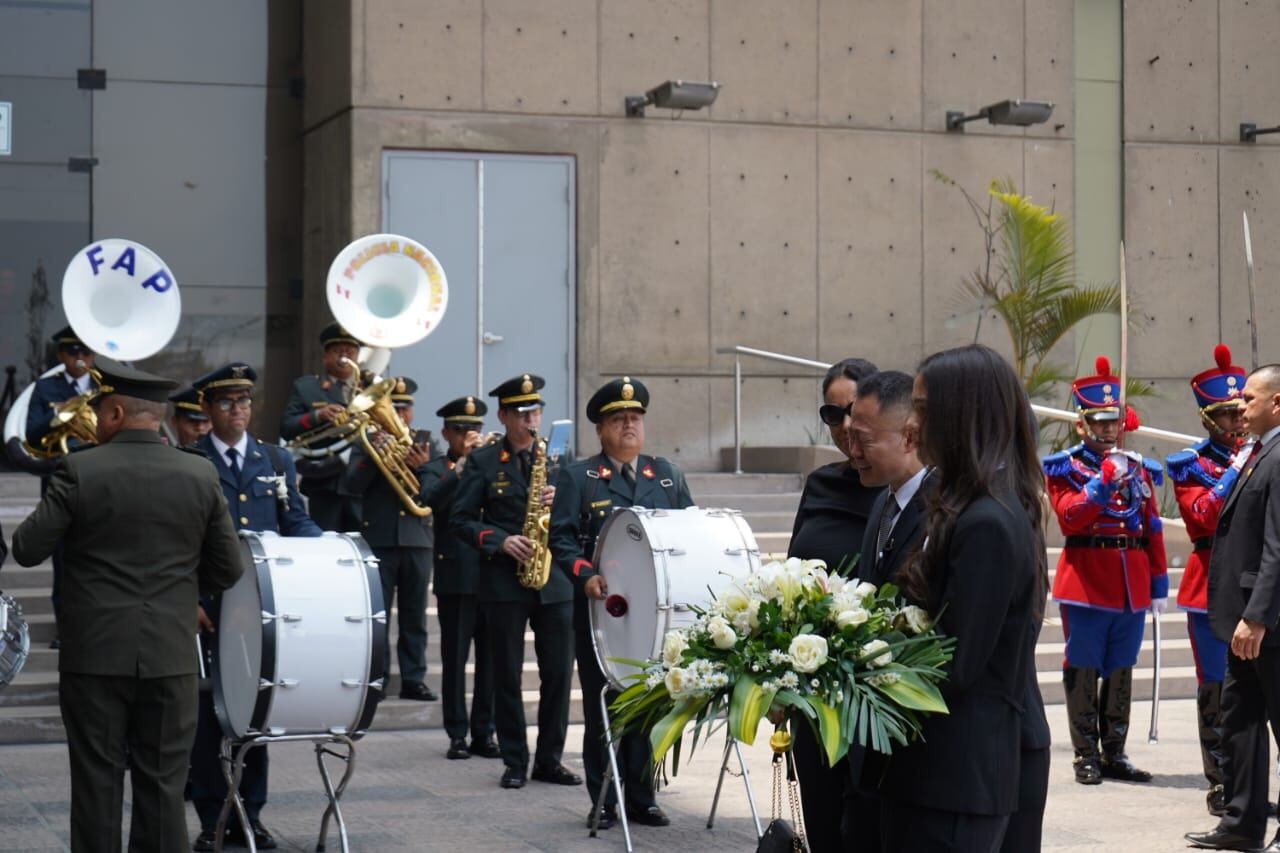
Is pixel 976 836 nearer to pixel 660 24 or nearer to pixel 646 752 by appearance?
pixel 646 752

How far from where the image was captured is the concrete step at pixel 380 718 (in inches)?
385

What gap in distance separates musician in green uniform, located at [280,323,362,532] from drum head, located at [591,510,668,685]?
3613 mm

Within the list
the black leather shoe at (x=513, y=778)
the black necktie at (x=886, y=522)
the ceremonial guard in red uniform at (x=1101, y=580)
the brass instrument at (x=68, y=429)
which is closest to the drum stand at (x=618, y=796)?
the black leather shoe at (x=513, y=778)

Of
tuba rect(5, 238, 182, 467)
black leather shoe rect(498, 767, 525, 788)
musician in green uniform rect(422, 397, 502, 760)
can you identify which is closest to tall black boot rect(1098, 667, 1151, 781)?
black leather shoe rect(498, 767, 525, 788)

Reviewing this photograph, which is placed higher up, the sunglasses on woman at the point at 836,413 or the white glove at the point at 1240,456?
the sunglasses on woman at the point at 836,413

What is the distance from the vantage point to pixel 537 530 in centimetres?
897

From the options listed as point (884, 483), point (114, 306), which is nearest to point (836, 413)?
point (884, 483)

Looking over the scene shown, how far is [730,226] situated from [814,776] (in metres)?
11.7

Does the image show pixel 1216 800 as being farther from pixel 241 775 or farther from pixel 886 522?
pixel 886 522

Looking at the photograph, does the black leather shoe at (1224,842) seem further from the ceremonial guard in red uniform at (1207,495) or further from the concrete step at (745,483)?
the concrete step at (745,483)

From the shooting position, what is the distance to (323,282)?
625 inches

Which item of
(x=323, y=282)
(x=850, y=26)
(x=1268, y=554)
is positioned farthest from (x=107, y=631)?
(x=850, y=26)

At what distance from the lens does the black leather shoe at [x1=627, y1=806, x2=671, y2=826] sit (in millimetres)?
7797

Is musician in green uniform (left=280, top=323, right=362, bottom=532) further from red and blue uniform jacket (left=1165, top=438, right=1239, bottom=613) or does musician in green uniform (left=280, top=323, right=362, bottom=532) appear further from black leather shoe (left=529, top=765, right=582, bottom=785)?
red and blue uniform jacket (left=1165, top=438, right=1239, bottom=613)
